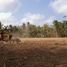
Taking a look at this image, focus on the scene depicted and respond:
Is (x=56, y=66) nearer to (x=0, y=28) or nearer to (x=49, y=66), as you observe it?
(x=49, y=66)

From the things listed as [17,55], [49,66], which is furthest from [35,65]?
[17,55]

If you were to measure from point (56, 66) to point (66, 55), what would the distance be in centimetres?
188

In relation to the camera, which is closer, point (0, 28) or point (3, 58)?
point (3, 58)

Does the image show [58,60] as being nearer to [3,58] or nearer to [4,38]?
[3,58]

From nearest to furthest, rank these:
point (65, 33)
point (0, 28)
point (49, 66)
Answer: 1. point (49, 66)
2. point (0, 28)
3. point (65, 33)

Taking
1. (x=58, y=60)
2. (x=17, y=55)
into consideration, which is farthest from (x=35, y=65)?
(x=17, y=55)

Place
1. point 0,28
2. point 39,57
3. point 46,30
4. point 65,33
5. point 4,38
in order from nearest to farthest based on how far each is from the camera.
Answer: point 39,57 < point 0,28 < point 4,38 < point 65,33 < point 46,30

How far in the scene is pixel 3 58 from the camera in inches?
326

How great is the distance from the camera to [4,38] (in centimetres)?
1443

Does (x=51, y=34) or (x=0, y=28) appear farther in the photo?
(x=51, y=34)

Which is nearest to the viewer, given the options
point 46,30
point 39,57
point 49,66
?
point 49,66

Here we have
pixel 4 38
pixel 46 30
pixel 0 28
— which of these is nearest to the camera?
pixel 0 28

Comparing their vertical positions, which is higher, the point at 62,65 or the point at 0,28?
the point at 0,28

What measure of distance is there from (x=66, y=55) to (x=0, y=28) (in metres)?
3.86
